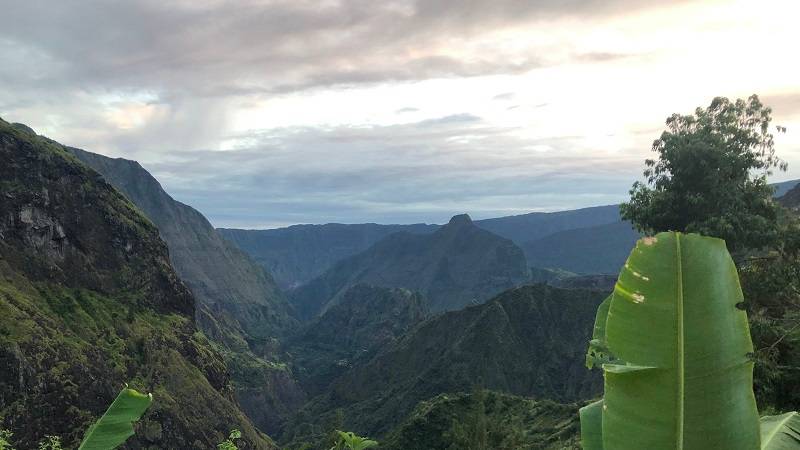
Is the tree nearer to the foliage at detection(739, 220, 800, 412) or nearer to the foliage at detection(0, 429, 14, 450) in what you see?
the foliage at detection(739, 220, 800, 412)

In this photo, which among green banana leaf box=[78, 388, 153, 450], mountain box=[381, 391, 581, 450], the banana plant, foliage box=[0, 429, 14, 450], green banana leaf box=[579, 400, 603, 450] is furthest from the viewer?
mountain box=[381, 391, 581, 450]

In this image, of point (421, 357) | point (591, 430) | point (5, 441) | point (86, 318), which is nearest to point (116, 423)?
point (591, 430)

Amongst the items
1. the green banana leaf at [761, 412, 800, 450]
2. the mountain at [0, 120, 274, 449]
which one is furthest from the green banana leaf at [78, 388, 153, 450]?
the mountain at [0, 120, 274, 449]

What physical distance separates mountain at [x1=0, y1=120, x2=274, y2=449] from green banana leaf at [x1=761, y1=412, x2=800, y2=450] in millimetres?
104457

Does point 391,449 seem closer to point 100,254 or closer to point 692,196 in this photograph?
point 692,196

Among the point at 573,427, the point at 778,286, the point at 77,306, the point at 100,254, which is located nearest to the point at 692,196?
the point at 778,286

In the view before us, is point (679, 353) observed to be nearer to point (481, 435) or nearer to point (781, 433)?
point (781, 433)

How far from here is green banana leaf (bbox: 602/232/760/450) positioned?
3.67 m

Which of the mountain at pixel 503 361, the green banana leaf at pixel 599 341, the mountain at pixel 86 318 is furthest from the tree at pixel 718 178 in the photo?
the mountain at pixel 503 361

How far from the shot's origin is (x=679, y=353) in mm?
3744

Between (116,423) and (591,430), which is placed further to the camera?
(116,423)

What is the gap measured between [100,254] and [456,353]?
106325mm

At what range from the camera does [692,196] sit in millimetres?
27688

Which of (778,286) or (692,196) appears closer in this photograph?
(778,286)
